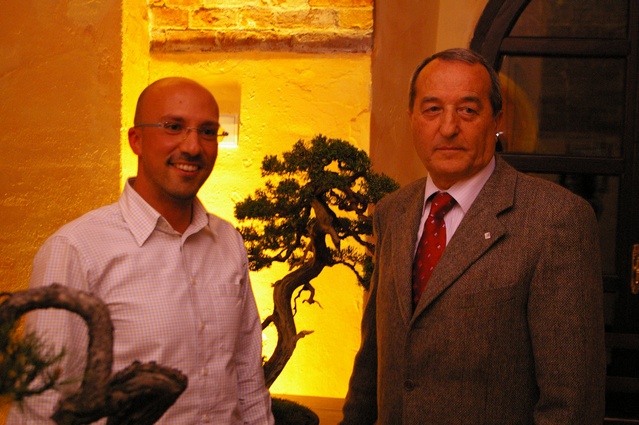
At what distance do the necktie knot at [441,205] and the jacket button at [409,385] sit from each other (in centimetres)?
40

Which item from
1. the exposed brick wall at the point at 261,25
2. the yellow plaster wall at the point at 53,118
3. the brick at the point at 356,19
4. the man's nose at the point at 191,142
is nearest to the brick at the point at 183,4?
the exposed brick wall at the point at 261,25

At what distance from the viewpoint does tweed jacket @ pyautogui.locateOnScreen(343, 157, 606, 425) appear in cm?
161

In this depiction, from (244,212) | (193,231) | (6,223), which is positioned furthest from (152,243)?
(6,223)

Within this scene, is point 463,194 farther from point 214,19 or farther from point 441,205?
point 214,19

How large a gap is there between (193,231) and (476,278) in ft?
2.09

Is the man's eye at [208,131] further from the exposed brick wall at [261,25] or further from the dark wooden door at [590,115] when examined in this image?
the dark wooden door at [590,115]

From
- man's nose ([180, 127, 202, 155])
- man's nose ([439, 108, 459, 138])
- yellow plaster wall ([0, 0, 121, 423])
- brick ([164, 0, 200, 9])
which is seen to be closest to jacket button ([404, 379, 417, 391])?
man's nose ([439, 108, 459, 138])

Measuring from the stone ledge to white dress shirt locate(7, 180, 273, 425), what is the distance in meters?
1.55

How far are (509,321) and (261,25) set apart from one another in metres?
1.94

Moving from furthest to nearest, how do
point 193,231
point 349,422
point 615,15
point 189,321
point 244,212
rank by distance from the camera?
point 615,15
point 244,212
point 349,422
point 193,231
point 189,321

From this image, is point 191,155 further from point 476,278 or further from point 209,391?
point 476,278

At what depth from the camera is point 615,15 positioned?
3.46 metres

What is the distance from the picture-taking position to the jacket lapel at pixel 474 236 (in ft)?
5.61

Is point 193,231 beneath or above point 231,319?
above
